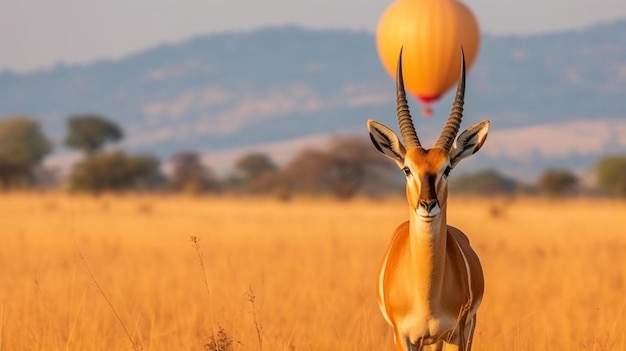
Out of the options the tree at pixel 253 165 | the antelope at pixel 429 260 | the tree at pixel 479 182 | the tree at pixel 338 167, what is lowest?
the tree at pixel 479 182

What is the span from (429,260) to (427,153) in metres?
0.73

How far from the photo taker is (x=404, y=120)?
7.11 m

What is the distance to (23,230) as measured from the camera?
2245 cm

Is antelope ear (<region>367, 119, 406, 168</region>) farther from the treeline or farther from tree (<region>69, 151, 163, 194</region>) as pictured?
tree (<region>69, 151, 163, 194</region>)

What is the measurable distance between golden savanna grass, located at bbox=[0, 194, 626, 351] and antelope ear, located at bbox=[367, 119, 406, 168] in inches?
54.2

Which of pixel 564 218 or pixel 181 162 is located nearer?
pixel 564 218

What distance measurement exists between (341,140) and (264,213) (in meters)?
34.3

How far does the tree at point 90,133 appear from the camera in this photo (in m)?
76.6

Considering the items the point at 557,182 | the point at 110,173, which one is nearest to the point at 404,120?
the point at 110,173

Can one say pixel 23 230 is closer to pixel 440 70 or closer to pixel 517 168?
pixel 440 70

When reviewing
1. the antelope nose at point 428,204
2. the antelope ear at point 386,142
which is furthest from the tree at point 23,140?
the antelope nose at point 428,204

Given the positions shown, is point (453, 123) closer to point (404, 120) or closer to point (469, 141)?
point (469, 141)

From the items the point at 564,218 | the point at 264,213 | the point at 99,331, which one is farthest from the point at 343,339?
the point at 264,213

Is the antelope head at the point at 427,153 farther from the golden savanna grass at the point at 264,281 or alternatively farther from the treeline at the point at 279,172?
the treeline at the point at 279,172
